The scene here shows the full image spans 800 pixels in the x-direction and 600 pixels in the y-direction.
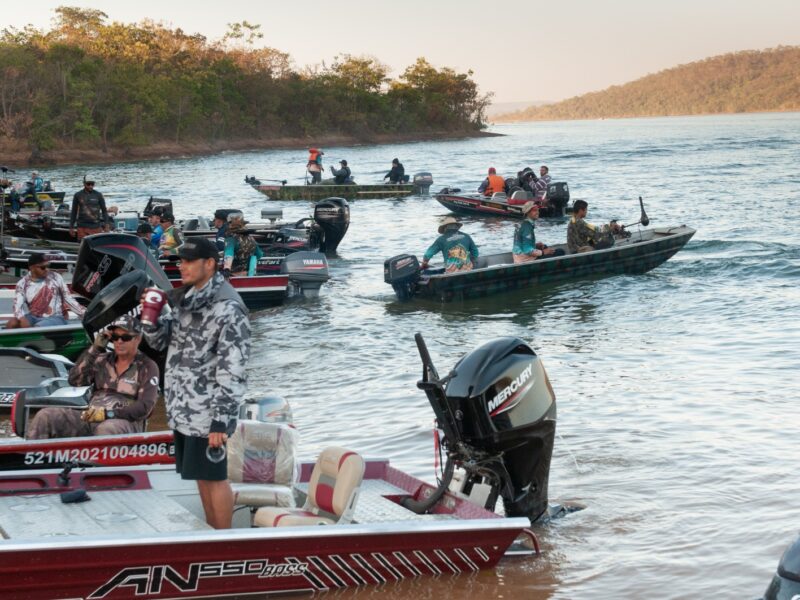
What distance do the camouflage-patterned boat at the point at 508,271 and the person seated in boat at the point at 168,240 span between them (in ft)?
10.3

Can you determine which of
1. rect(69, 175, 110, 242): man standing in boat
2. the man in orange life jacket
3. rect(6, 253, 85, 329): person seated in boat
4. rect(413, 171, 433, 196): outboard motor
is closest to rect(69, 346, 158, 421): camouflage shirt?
rect(6, 253, 85, 329): person seated in boat

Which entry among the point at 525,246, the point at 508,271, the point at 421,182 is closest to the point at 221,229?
the point at 508,271

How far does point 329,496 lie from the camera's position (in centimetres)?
589

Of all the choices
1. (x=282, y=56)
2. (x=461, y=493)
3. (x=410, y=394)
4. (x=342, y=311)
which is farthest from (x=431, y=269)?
(x=282, y=56)

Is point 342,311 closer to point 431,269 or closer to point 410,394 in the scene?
point 431,269

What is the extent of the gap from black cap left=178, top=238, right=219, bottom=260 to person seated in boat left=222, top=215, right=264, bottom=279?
9.35 meters

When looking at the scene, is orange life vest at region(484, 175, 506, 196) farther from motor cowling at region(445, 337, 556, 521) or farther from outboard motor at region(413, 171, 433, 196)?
motor cowling at region(445, 337, 556, 521)

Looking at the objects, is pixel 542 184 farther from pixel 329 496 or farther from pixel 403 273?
pixel 329 496

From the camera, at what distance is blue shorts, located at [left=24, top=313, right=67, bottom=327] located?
11.4 metres

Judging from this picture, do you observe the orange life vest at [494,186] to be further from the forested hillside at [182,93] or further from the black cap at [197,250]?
the forested hillside at [182,93]

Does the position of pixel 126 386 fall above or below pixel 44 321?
above

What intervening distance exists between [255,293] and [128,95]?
2788 inches

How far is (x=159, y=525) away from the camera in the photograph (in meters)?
5.97

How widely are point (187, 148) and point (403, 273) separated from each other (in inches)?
2847
